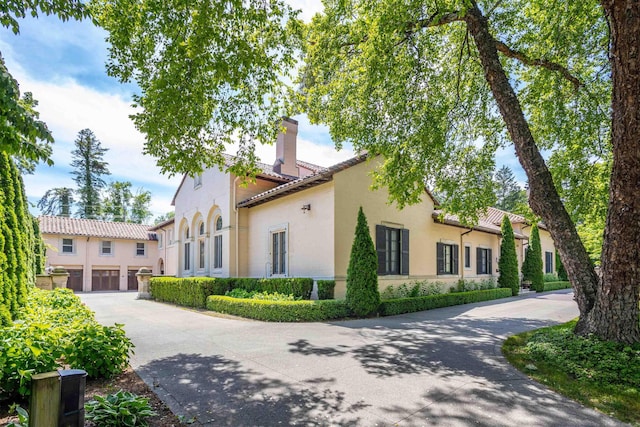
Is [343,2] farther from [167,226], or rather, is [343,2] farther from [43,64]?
[167,226]

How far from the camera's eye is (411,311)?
1247cm

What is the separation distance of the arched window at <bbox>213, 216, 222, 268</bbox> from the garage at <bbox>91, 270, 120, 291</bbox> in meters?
18.1

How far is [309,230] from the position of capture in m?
12.7

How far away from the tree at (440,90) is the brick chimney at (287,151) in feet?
23.8

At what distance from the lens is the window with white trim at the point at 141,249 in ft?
103

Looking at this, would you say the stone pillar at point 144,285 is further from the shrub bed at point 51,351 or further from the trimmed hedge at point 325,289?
the shrub bed at point 51,351

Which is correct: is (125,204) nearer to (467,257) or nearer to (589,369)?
(467,257)

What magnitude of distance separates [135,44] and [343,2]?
14.4ft

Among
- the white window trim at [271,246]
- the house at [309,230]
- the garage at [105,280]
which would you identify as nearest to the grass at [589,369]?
the house at [309,230]

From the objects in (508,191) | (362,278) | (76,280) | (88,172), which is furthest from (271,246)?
(508,191)

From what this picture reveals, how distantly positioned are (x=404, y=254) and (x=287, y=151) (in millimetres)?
7906

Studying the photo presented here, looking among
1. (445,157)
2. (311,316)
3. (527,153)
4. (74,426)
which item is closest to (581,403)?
(527,153)

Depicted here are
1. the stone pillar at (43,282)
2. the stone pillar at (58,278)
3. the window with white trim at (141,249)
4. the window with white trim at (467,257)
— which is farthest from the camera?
the window with white trim at (141,249)

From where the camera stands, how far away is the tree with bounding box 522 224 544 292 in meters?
21.8
